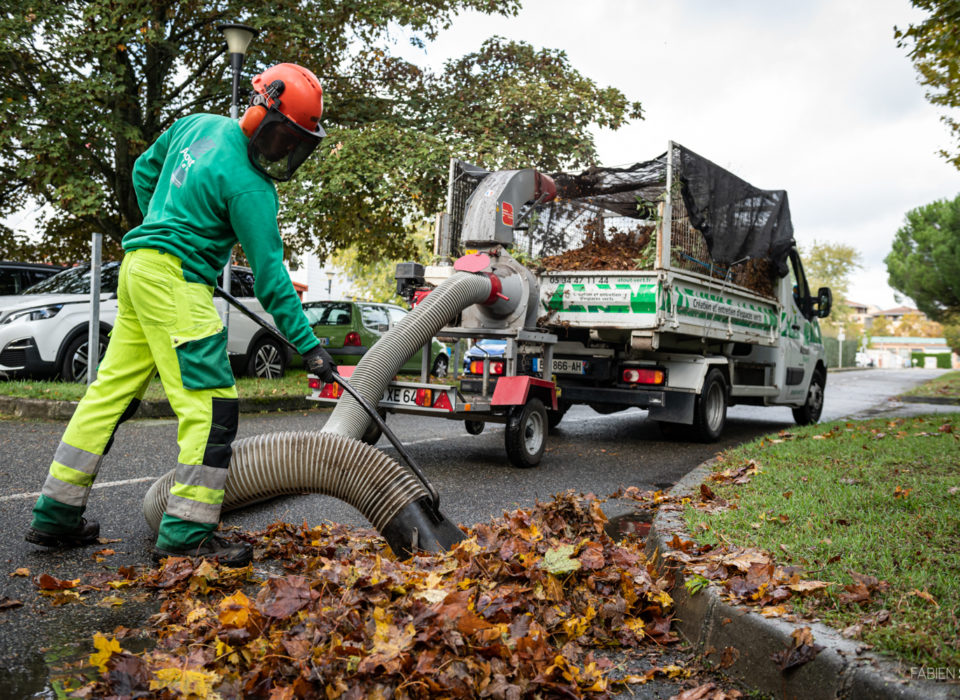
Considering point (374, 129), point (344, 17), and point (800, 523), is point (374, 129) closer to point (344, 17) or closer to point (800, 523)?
point (344, 17)

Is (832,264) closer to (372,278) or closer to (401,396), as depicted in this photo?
(372,278)

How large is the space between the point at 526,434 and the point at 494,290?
1255 millimetres

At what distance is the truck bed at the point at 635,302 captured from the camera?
753 centimetres

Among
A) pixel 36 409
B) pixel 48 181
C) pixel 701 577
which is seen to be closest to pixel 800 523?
pixel 701 577

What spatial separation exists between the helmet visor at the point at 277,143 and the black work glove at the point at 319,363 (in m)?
0.80

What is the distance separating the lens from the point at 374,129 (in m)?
13.2

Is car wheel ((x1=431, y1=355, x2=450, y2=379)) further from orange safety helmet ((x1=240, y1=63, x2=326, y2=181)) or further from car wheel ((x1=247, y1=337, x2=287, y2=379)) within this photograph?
orange safety helmet ((x1=240, y1=63, x2=326, y2=181))

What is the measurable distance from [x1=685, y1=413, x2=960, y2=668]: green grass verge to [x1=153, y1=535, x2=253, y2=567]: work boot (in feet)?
6.55

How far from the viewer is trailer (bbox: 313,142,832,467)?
6852mm

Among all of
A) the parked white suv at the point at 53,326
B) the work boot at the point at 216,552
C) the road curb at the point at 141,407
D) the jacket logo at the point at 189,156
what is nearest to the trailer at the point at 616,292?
the work boot at the point at 216,552

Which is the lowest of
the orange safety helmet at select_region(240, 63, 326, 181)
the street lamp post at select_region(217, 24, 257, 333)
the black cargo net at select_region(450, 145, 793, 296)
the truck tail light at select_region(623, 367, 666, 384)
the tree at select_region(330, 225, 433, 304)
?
the truck tail light at select_region(623, 367, 666, 384)

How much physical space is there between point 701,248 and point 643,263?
93 centimetres

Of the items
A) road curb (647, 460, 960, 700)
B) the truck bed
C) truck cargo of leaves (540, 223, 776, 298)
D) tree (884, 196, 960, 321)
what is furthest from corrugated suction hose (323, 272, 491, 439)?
tree (884, 196, 960, 321)

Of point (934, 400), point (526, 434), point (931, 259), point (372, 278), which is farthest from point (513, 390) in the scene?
point (372, 278)
